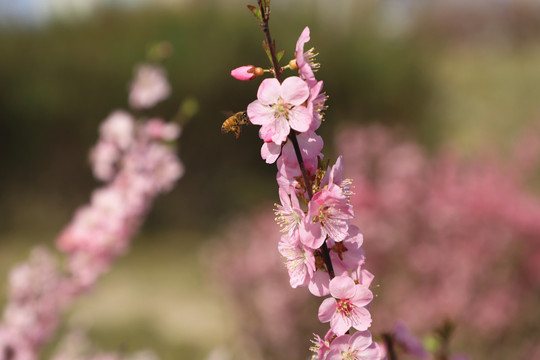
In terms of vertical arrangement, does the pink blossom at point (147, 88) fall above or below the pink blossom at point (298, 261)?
above

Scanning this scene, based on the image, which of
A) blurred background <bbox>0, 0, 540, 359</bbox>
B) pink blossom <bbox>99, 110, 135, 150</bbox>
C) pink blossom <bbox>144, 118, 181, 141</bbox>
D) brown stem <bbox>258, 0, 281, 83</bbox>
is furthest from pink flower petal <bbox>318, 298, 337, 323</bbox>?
blurred background <bbox>0, 0, 540, 359</bbox>

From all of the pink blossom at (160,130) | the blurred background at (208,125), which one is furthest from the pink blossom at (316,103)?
the blurred background at (208,125)

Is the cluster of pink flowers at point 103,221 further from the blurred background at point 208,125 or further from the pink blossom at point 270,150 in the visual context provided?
the blurred background at point 208,125

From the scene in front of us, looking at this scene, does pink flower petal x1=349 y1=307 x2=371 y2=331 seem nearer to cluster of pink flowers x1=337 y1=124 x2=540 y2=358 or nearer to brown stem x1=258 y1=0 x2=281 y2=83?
brown stem x1=258 y1=0 x2=281 y2=83

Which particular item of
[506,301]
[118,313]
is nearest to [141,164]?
[506,301]

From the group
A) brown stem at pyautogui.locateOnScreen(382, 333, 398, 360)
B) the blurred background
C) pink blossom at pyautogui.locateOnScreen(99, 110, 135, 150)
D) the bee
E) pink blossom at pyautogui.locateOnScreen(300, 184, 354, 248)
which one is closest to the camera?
pink blossom at pyautogui.locateOnScreen(300, 184, 354, 248)

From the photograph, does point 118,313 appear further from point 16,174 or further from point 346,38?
point 346,38

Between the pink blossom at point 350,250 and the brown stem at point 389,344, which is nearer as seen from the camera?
the pink blossom at point 350,250
